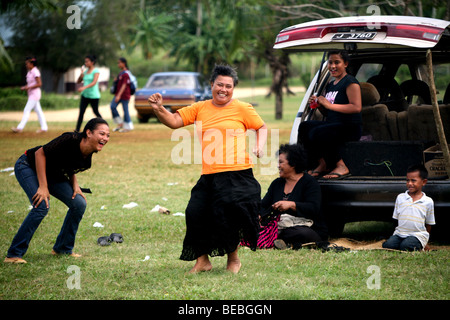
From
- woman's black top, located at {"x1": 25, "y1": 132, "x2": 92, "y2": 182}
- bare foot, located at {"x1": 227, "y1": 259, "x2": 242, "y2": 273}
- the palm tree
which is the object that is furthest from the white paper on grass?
the palm tree

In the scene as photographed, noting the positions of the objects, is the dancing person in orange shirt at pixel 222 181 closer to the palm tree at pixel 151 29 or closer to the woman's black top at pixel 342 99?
the woman's black top at pixel 342 99

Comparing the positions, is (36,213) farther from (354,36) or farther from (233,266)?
(354,36)

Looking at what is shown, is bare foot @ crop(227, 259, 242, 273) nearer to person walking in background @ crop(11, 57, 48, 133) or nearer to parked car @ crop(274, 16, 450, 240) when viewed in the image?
parked car @ crop(274, 16, 450, 240)

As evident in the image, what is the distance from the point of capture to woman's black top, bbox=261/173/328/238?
251 inches

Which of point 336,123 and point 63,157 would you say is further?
point 336,123

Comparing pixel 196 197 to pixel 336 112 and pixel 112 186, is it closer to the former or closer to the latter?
pixel 336 112

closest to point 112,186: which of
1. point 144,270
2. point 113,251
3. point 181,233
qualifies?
point 181,233

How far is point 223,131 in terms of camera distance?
Result: 538 centimetres

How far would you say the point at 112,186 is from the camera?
10.1 m

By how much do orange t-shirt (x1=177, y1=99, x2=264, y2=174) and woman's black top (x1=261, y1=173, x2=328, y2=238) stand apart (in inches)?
44.4

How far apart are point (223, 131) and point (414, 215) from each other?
2012mm

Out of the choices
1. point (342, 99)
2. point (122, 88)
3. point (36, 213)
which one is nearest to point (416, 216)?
point (342, 99)

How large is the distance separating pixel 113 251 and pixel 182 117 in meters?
1.59

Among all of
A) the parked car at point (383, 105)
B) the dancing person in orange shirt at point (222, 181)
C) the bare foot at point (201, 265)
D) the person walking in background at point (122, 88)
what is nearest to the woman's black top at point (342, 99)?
the parked car at point (383, 105)
